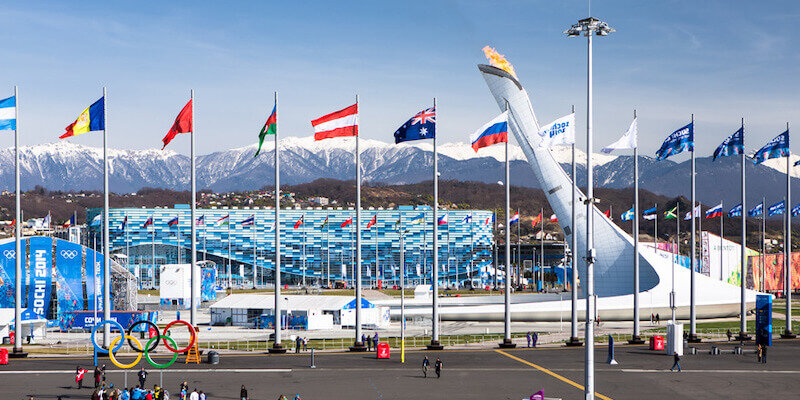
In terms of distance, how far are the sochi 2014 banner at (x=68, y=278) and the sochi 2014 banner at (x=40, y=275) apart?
4.63ft

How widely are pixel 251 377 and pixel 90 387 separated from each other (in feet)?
22.8

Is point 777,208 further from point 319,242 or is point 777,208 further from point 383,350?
point 319,242

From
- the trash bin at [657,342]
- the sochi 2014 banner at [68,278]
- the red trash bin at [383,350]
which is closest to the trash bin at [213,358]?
the red trash bin at [383,350]

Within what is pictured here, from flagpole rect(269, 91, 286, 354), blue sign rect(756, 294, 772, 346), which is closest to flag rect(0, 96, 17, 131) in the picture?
flagpole rect(269, 91, 286, 354)

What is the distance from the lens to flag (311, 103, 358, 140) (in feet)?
137

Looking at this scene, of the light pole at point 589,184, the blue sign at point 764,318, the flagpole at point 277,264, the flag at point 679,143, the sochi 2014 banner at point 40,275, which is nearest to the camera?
the light pole at point 589,184

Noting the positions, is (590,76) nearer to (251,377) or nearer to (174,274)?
(251,377)

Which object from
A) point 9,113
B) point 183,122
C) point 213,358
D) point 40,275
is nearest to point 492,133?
point 183,122

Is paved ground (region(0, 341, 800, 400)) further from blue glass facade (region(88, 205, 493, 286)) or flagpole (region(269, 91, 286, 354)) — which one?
blue glass facade (region(88, 205, 493, 286))

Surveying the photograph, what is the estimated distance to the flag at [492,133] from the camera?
4084 centimetres

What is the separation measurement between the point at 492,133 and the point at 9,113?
2466 centimetres

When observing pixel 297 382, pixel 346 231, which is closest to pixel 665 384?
pixel 297 382

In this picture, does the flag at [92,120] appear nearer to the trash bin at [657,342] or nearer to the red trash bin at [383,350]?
the red trash bin at [383,350]

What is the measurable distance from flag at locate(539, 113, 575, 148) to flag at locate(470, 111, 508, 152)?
5627 millimetres
